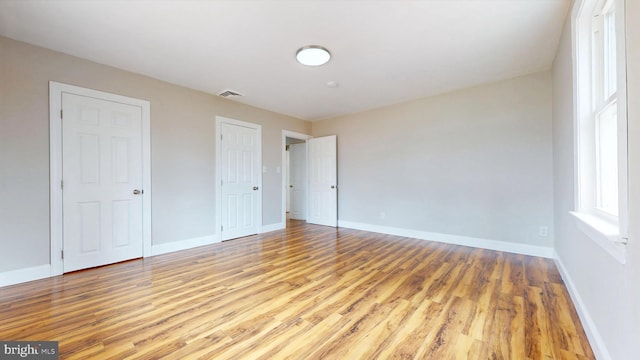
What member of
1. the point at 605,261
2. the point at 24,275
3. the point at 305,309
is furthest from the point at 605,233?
the point at 24,275

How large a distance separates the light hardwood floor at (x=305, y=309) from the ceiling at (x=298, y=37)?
8.08 ft

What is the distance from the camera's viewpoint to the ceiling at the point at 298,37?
6.71ft

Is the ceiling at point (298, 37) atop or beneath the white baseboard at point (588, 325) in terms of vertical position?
atop

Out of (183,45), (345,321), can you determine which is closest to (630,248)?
(345,321)

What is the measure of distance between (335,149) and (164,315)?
4213 mm

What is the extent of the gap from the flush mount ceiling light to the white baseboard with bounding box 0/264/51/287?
11.7 ft

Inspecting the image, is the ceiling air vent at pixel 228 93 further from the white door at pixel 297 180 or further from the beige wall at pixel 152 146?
the white door at pixel 297 180

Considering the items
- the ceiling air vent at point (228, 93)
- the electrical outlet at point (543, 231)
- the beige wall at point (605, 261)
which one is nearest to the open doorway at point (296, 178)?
the ceiling air vent at point (228, 93)

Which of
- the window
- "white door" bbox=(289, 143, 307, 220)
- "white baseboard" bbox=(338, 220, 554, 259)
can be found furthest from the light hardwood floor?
"white door" bbox=(289, 143, 307, 220)

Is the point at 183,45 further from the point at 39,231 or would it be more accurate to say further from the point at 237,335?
the point at 237,335

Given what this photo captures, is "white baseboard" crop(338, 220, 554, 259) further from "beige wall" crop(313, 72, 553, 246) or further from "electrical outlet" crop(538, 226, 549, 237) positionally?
"electrical outlet" crop(538, 226, 549, 237)

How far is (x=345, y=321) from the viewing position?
5.98ft

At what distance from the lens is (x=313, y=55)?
8.98 feet

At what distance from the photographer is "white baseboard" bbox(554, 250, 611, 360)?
1374 mm
